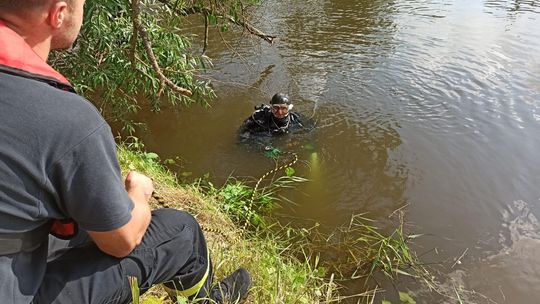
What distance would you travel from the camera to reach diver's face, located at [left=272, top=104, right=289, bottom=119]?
6.43 metres

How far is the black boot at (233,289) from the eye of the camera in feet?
8.20

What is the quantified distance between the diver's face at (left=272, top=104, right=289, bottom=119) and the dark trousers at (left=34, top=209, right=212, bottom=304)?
14.3ft

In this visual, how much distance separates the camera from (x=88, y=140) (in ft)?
4.46

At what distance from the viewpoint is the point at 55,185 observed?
1.39 metres

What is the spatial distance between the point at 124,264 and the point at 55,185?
58 cm

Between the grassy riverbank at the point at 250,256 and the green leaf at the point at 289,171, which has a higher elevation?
the grassy riverbank at the point at 250,256

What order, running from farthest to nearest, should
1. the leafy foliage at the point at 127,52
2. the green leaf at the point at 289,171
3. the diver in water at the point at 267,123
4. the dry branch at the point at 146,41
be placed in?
the diver in water at the point at 267,123 → the green leaf at the point at 289,171 → the leafy foliage at the point at 127,52 → the dry branch at the point at 146,41

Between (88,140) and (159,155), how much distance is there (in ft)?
16.4

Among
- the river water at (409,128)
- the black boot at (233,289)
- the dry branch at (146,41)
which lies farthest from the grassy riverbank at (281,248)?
the dry branch at (146,41)

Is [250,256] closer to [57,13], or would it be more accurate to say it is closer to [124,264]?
[124,264]

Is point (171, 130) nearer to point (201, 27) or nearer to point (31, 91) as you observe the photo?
point (201, 27)

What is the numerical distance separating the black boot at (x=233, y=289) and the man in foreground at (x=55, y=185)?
2.23 ft

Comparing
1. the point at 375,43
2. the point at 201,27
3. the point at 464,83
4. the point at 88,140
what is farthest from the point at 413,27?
the point at 88,140

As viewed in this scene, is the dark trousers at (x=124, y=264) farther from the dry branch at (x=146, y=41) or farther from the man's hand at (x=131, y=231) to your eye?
the dry branch at (x=146, y=41)
